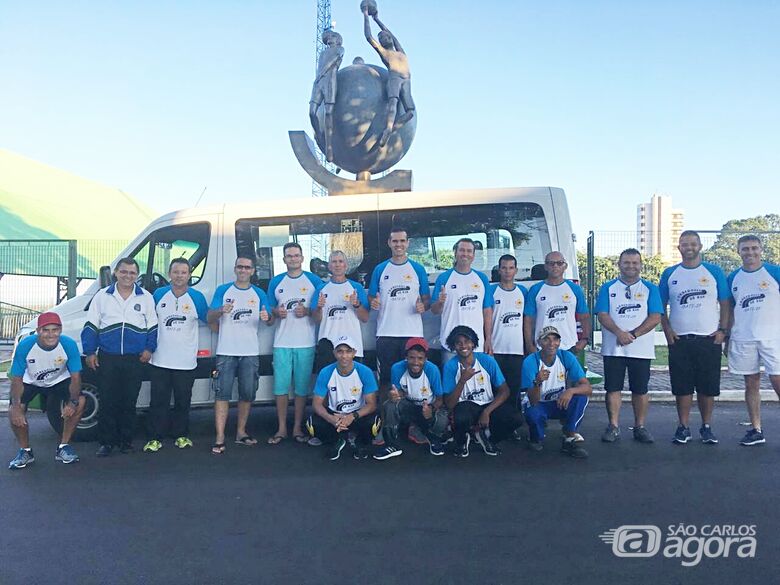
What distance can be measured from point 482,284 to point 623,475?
198cm

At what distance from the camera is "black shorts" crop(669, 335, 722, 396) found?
557 centimetres

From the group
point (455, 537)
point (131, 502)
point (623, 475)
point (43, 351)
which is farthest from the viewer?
point (43, 351)

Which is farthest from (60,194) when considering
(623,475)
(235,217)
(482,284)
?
(623,475)

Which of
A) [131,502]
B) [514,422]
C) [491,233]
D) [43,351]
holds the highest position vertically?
[491,233]

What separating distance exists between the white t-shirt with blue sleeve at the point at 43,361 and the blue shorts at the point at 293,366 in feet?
5.48

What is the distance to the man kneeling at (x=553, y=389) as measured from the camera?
5.30 metres

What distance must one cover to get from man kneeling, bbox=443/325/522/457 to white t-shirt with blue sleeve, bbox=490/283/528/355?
1.50 feet

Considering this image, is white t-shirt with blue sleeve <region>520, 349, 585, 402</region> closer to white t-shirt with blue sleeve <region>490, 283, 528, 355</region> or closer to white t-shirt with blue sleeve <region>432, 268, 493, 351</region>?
white t-shirt with blue sleeve <region>490, 283, 528, 355</region>

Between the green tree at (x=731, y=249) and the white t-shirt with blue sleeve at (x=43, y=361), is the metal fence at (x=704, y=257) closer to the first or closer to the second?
the green tree at (x=731, y=249)

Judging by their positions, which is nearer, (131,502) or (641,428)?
(131,502)

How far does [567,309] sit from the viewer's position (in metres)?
5.73

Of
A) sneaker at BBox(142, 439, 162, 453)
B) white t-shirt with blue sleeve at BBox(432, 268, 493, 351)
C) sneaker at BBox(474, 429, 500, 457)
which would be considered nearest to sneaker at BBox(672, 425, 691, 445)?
sneaker at BBox(474, 429, 500, 457)

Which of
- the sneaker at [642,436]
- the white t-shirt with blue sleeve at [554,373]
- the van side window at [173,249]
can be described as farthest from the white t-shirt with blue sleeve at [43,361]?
the sneaker at [642,436]

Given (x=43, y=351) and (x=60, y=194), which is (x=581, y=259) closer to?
(x=43, y=351)
